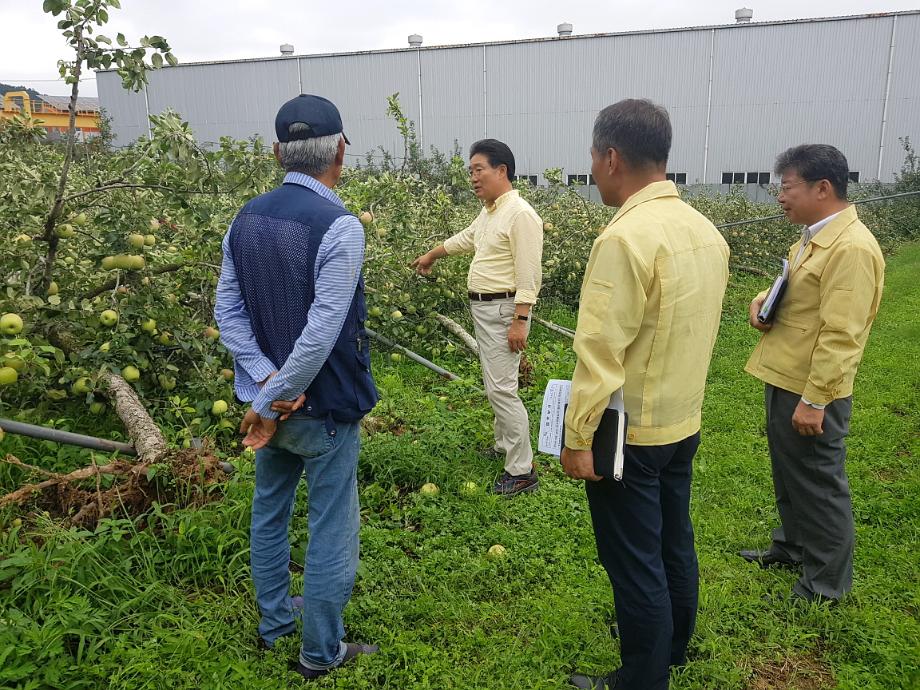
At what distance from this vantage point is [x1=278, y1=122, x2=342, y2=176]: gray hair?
2352 mm

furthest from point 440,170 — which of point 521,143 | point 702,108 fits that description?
point 702,108

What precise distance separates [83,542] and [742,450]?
413 centimetres

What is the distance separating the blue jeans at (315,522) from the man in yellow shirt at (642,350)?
0.83m

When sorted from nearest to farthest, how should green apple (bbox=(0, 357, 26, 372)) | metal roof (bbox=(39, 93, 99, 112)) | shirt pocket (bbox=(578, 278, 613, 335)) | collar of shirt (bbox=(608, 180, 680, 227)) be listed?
1. shirt pocket (bbox=(578, 278, 613, 335))
2. collar of shirt (bbox=(608, 180, 680, 227))
3. green apple (bbox=(0, 357, 26, 372))
4. metal roof (bbox=(39, 93, 99, 112))

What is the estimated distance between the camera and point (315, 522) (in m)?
2.50

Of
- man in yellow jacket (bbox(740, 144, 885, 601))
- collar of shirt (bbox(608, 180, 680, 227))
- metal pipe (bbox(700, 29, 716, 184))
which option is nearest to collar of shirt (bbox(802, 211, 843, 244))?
man in yellow jacket (bbox(740, 144, 885, 601))

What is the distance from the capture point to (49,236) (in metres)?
3.94

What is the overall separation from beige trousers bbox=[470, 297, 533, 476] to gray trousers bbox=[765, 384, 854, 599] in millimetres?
1473

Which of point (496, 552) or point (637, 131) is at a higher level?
point (637, 131)

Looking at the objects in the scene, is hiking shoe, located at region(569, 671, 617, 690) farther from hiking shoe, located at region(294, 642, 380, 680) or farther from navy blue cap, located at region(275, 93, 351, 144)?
navy blue cap, located at region(275, 93, 351, 144)

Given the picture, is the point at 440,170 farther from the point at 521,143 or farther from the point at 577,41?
the point at 577,41

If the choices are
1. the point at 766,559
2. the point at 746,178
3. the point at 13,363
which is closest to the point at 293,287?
the point at 13,363

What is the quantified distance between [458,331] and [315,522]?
170 inches

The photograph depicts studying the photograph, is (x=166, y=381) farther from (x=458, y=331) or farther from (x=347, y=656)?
(x=458, y=331)
